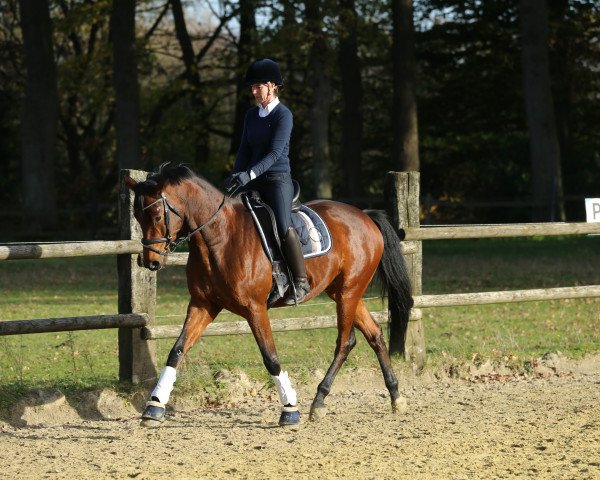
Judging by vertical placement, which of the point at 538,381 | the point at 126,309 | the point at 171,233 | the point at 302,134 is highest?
the point at 302,134

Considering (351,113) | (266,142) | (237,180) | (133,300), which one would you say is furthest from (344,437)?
(351,113)

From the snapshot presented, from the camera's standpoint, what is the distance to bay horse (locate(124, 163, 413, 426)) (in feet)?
25.1

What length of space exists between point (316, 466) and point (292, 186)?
2399 millimetres

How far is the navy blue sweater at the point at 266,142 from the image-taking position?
8.14 meters

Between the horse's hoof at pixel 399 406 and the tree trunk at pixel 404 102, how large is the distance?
19.9m

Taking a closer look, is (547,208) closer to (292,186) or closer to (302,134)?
(302,134)

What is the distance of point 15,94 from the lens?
131 feet

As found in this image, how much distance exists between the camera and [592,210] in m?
11.0

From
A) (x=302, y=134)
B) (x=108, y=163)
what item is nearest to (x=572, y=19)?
(x=302, y=134)

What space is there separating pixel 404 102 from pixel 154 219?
21.8 meters

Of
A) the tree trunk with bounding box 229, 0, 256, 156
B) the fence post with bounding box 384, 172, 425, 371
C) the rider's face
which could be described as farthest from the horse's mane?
the tree trunk with bounding box 229, 0, 256, 156

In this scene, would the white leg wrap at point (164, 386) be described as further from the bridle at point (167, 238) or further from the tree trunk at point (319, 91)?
the tree trunk at point (319, 91)

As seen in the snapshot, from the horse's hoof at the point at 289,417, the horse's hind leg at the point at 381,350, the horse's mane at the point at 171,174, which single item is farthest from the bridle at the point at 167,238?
the horse's hind leg at the point at 381,350

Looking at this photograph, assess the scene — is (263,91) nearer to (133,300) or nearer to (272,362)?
(272,362)
